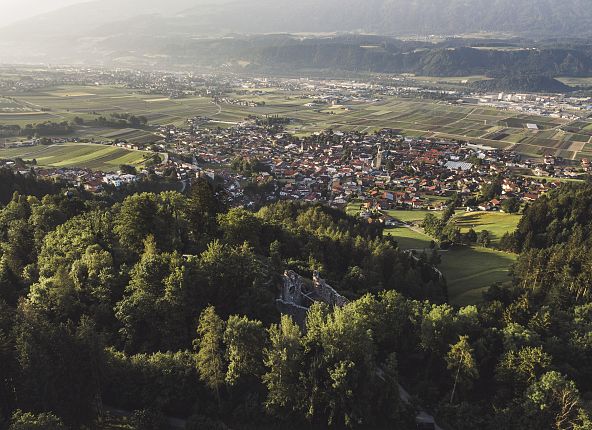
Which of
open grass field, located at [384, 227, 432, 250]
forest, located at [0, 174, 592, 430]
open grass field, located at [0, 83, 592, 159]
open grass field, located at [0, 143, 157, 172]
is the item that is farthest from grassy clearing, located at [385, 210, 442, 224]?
open grass field, located at [0, 83, 592, 159]

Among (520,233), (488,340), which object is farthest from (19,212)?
(520,233)

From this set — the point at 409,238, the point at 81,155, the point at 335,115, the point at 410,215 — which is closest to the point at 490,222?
the point at 410,215

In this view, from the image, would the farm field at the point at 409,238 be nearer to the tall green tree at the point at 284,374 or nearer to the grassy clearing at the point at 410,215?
the grassy clearing at the point at 410,215

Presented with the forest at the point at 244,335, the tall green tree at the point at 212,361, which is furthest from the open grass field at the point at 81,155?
the tall green tree at the point at 212,361

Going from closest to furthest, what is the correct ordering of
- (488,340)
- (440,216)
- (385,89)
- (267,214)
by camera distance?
(488,340) < (267,214) < (440,216) < (385,89)

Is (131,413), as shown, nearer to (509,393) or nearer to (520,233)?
(509,393)

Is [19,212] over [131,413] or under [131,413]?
over

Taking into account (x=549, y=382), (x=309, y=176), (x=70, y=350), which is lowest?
(x=309, y=176)

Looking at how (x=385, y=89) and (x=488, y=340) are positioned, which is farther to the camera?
(x=385, y=89)
